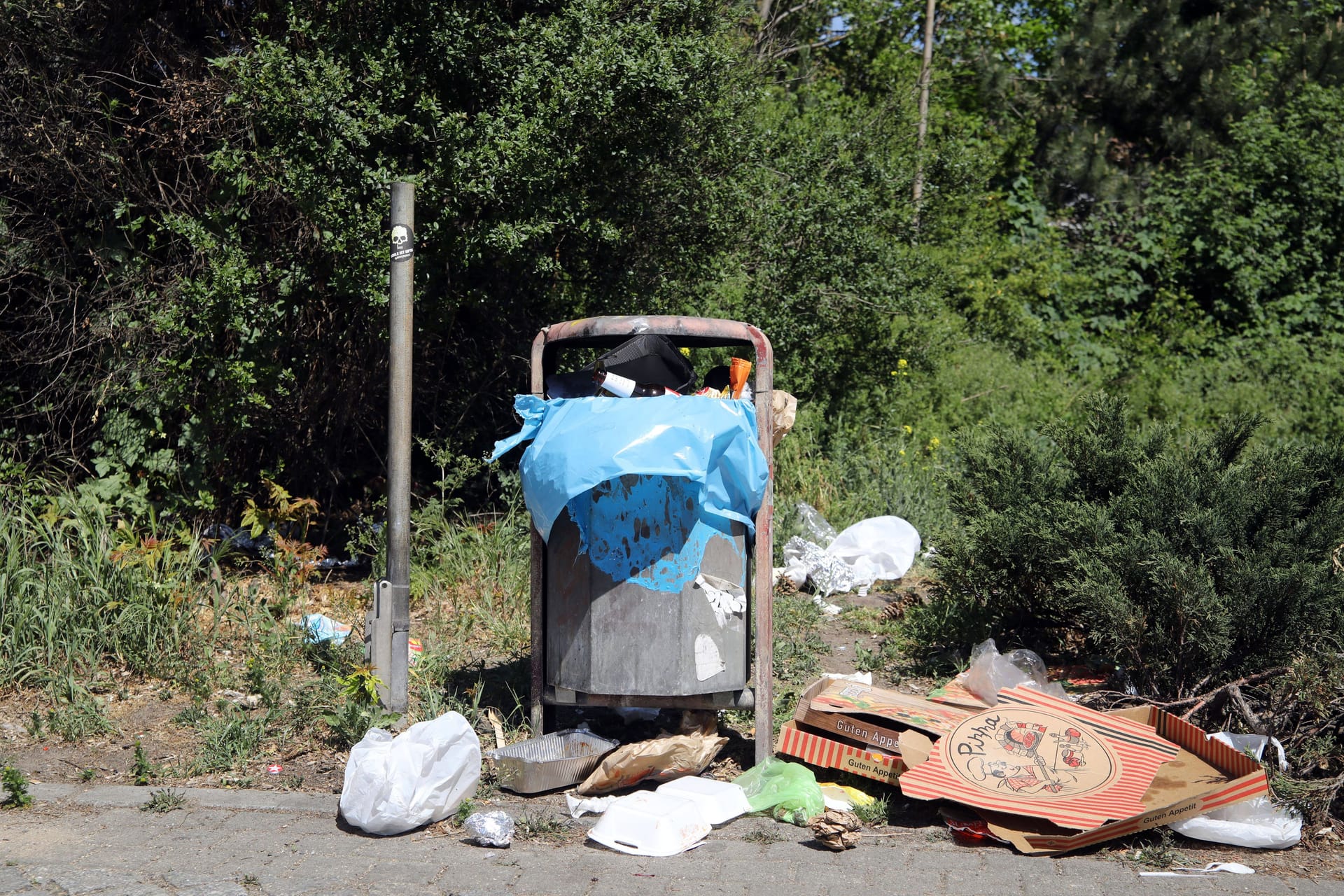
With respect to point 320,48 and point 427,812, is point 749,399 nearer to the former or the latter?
point 427,812

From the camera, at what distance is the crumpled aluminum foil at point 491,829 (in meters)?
3.29

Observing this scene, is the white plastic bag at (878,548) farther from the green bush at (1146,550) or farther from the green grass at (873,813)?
the green grass at (873,813)

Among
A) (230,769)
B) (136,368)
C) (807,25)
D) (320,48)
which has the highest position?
(807,25)

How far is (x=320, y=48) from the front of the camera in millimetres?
5383

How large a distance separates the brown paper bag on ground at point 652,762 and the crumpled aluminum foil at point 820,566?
87.8 inches

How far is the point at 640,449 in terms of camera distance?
3.40 meters

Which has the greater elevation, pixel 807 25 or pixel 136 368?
pixel 807 25

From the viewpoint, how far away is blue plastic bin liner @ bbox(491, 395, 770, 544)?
340cm

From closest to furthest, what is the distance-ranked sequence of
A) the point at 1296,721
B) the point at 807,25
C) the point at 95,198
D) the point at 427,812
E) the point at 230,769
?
the point at 427,812 → the point at 1296,721 → the point at 230,769 → the point at 95,198 → the point at 807,25

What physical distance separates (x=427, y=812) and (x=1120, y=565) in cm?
256

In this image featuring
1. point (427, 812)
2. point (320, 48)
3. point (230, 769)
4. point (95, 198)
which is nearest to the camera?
point (427, 812)

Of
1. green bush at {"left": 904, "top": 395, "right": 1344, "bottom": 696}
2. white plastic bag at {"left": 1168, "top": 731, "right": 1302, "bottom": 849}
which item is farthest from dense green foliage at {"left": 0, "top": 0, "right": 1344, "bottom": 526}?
white plastic bag at {"left": 1168, "top": 731, "right": 1302, "bottom": 849}

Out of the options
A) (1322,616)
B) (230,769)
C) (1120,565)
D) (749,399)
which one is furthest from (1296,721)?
(230,769)

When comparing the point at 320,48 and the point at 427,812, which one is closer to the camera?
the point at 427,812
